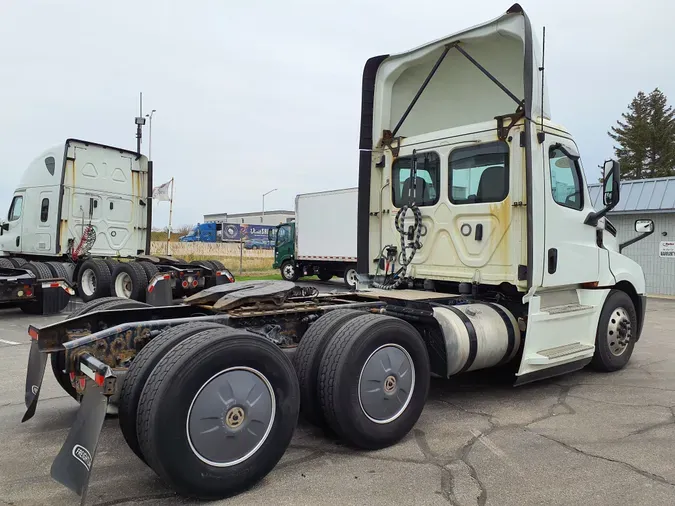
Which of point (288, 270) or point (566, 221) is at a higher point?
point (566, 221)

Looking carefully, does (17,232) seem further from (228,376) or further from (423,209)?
(228,376)

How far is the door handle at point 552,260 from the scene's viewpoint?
18.0 feet

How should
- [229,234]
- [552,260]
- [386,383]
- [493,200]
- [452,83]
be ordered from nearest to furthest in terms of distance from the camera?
[386,383]
[552,260]
[493,200]
[452,83]
[229,234]

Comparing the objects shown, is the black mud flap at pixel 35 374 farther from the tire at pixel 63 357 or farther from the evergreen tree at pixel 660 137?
the evergreen tree at pixel 660 137

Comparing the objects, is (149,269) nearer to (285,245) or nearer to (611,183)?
(611,183)

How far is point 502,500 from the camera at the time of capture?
11.0ft

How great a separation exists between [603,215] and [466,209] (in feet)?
5.02

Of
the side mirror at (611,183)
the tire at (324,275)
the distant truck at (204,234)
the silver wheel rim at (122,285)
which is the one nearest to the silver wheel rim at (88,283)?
the silver wheel rim at (122,285)

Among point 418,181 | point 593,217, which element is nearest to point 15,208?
point 418,181

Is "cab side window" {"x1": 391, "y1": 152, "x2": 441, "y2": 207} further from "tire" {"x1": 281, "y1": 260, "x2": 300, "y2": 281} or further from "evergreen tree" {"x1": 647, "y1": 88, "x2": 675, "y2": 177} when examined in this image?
"evergreen tree" {"x1": 647, "y1": 88, "x2": 675, "y2": 177}

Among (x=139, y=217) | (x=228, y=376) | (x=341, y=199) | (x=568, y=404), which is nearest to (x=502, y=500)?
(x=228, y=376)

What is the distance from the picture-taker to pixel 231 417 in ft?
10.8

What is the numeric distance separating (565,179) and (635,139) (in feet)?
144

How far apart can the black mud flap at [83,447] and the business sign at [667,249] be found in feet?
63.2
